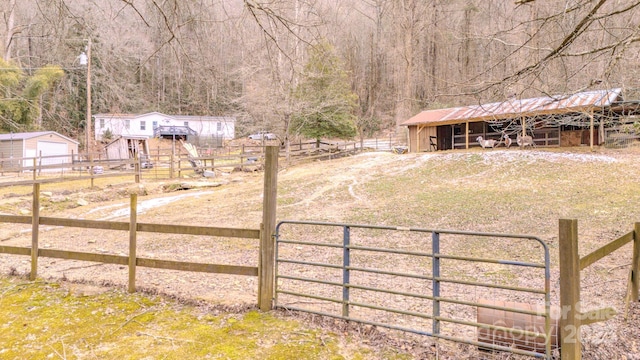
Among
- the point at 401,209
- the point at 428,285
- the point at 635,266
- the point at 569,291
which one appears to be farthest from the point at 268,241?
the point at 401,209

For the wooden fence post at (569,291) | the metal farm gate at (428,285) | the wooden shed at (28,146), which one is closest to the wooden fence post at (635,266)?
the metal farm gate at (428,285)

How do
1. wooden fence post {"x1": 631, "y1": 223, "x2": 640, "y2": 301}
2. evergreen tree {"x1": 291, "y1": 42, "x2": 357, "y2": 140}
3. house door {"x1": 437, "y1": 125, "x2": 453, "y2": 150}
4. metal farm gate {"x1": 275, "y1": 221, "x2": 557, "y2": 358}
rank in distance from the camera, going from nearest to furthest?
metal farm gate {"x1": 275, "y1": 221, "x2": 557, "y2": 358} < wooden fence post {"x1": 631, "y1": 223, "x2": 640, "y2": 301} < evergreen tree {"x1": 291, "y1": 42, "x2": 357, "y2": 140} < house door {"x1": 437, "y1": 125, "x2": 453, "y2": 150}

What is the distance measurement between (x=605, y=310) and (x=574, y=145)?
849 inches

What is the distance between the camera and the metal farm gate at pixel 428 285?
12.2 feet

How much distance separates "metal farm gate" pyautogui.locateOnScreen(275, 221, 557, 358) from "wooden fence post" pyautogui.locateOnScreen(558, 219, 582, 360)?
4.7 inches

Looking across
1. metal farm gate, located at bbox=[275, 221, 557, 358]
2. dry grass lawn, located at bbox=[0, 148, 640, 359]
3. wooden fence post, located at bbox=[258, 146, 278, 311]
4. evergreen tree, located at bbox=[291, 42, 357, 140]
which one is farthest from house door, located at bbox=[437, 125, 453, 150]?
wooden fence post, located at bbox=[258, 146, 278, 311]

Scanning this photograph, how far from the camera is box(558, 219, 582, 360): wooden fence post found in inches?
129

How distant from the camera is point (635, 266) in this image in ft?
17.1

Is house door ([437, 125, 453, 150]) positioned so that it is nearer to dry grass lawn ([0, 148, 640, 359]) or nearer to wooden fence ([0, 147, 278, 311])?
dry grass lawn ([0, 148, 640, 359])

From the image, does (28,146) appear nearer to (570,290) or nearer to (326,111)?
(326,111)

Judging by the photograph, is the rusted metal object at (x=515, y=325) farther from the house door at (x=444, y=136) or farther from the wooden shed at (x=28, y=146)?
the wooden shed at (x=28, y=146)

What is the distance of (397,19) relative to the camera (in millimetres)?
6961

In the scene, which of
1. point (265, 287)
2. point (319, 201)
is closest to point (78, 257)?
point (265, 287)

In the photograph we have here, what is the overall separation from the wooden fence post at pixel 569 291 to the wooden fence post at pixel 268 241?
2.98 meters
